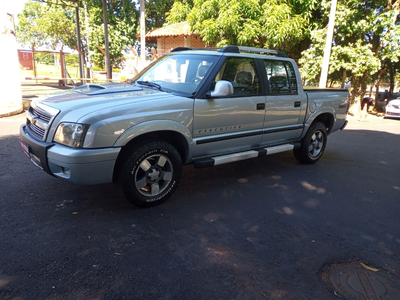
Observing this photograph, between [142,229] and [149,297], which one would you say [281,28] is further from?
[149,297]

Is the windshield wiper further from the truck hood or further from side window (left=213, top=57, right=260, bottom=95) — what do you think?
side window (left=213, top=57, right=260, bottom=95)

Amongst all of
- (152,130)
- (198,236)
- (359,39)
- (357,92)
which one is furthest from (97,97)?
(357,92)

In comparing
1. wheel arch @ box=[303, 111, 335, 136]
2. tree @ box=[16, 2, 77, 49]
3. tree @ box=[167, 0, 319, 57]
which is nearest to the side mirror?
wheel arch @ box=[303, 111, 335, 136]

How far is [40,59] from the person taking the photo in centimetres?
2578

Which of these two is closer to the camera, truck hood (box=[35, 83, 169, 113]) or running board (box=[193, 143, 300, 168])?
truck hood (box=[35, 83, 169, 113])

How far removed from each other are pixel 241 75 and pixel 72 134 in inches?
94.8

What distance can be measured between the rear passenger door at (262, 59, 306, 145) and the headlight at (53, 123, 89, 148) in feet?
8.81

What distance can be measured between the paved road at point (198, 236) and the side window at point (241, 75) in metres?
1.38

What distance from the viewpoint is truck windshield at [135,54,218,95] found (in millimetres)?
4074

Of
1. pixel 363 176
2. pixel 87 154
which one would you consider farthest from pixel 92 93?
pixel 363 176

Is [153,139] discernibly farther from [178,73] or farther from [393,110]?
[393,110]

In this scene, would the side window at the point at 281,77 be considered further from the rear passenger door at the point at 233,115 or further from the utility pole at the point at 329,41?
the utility pole at the point at 329,41

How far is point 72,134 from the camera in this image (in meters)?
3.13

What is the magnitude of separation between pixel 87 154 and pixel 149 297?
149cm
